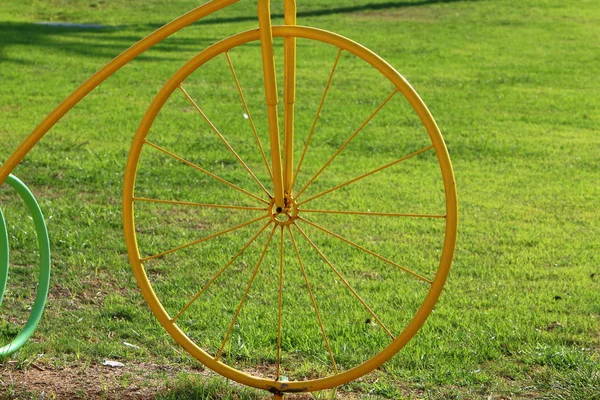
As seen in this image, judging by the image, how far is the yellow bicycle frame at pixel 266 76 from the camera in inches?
130

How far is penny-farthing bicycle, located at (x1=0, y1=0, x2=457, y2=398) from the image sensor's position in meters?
3.35

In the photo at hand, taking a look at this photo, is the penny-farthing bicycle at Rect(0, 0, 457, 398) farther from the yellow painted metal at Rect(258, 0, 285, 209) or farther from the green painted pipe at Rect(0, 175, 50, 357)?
the green painted pipe at Rect(0, 175, 50, 357)

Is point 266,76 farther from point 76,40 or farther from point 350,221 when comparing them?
point 76,40

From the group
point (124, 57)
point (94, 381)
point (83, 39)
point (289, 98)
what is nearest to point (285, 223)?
point (289, 98)

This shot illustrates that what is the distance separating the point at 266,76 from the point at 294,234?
3111 mm

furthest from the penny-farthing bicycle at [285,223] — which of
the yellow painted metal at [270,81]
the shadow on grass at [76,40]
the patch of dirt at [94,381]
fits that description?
the shadow on grass at [76,40]

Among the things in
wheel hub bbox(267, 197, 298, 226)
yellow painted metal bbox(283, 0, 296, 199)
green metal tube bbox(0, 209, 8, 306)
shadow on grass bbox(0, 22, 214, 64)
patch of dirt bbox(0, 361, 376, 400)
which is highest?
shadow on grass bbox(0, 22, 214, 64)

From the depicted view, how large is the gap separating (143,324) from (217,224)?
73.1 inches

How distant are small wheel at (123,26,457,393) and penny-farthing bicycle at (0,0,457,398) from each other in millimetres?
11

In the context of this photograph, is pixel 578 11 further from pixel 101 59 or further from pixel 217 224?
pixel 217 224

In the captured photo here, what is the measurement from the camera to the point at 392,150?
8.63 metres

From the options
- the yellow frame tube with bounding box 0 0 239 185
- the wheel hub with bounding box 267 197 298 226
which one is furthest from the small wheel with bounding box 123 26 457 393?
the yellow frame tube with bounding box 0 0 239 185

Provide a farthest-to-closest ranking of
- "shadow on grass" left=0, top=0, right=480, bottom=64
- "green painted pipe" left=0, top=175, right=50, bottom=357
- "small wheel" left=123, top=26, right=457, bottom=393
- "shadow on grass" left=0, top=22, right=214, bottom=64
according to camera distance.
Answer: "shadow on grass" left=0, top=0, right=480, bottom=64
"shadow on grass" left=0, top=22, right=214, bottom=64
"green painted pipe" left=0, top=175, right=50, bottom=357
"small wheel" left=123, top=26, right=457, bottom=393

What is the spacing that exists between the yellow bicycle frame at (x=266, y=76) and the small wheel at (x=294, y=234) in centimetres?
7
